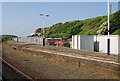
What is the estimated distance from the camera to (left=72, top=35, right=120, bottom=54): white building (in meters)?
21.0

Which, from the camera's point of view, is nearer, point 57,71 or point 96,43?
point 57,71

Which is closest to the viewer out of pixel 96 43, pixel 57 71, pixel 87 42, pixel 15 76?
pixel 15 76

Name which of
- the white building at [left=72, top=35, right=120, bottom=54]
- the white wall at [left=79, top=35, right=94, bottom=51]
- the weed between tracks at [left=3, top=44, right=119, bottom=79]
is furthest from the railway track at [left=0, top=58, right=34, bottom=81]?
→ the white wall at [left=79, top=35, right=94, bottom=51]

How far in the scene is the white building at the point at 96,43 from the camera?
20984mm

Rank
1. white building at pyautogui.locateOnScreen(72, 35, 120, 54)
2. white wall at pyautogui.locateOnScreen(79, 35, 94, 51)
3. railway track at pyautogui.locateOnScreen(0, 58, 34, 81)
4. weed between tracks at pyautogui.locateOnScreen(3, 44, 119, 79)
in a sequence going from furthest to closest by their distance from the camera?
white wall at pyautogui.locateOnScreen(79, 35, 94, 51), white building at pyautogui.locateOnScreen(72, 35, 120, 54), weed between tracks at pyautogui.locateOnScreen(3, 44, 119, 79), railway track at pyautogui.locateOnScreen(0, 58, 34, 81)

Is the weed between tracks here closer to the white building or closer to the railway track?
the railway track

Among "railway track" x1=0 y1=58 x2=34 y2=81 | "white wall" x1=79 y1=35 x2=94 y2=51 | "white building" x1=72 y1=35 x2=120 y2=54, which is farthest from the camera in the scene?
"white wall" x1=79 y1=35 x2=94 y2=51

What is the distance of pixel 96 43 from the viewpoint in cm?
2473

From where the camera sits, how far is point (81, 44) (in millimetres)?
26438

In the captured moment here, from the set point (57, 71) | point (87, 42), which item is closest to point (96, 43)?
point (87, 42)

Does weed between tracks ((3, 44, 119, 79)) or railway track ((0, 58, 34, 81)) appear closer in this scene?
railway track ((0, 58, 34, 81))

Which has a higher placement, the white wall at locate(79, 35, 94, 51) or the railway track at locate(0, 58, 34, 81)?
the white wall at locate(79, 35, 94, 51)

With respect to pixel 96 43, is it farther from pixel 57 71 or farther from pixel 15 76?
pixel 15 76

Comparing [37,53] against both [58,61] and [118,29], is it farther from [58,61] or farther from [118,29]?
[118,29]
